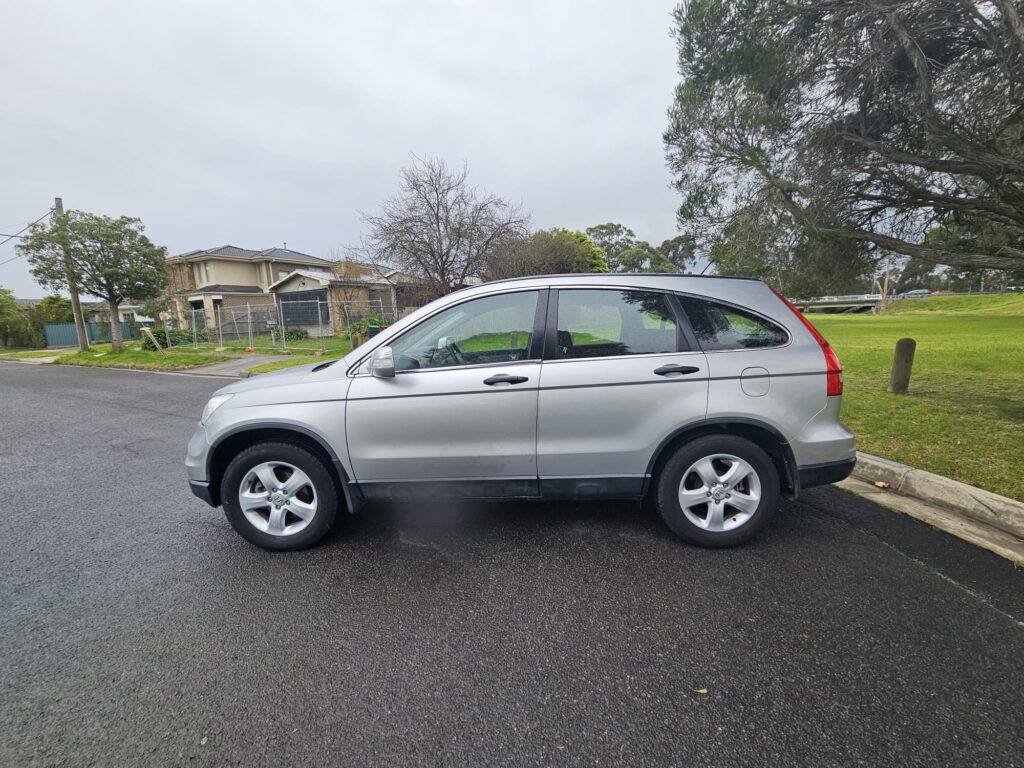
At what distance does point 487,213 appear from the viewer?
19.6 m

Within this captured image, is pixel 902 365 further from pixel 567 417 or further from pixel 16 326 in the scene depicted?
pixel 16 326

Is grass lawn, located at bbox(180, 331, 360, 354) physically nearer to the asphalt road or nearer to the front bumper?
the front bumper

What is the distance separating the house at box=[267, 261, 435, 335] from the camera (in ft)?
77.2

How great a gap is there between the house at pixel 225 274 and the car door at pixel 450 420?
3088 cm

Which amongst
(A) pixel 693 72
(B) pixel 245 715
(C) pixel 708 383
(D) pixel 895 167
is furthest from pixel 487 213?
(B) pixel 245 715

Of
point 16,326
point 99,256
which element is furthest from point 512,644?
point 16,326

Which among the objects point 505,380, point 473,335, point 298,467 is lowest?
point 298,467

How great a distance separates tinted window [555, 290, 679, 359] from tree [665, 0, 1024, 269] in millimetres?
4684

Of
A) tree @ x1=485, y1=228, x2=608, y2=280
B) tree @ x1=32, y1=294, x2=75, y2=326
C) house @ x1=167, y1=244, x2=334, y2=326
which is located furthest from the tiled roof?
tree @ x1=485, y1=228, x2=608, y2=280

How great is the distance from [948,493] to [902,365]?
447 cm

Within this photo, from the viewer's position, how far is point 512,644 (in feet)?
7.14

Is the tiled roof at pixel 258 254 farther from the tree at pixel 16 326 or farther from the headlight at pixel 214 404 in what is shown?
the headlight at pixel 214 404

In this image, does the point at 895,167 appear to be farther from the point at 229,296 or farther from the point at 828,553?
the point at 229,296

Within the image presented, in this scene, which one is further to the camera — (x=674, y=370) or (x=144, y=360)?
(x=144, y=360)
